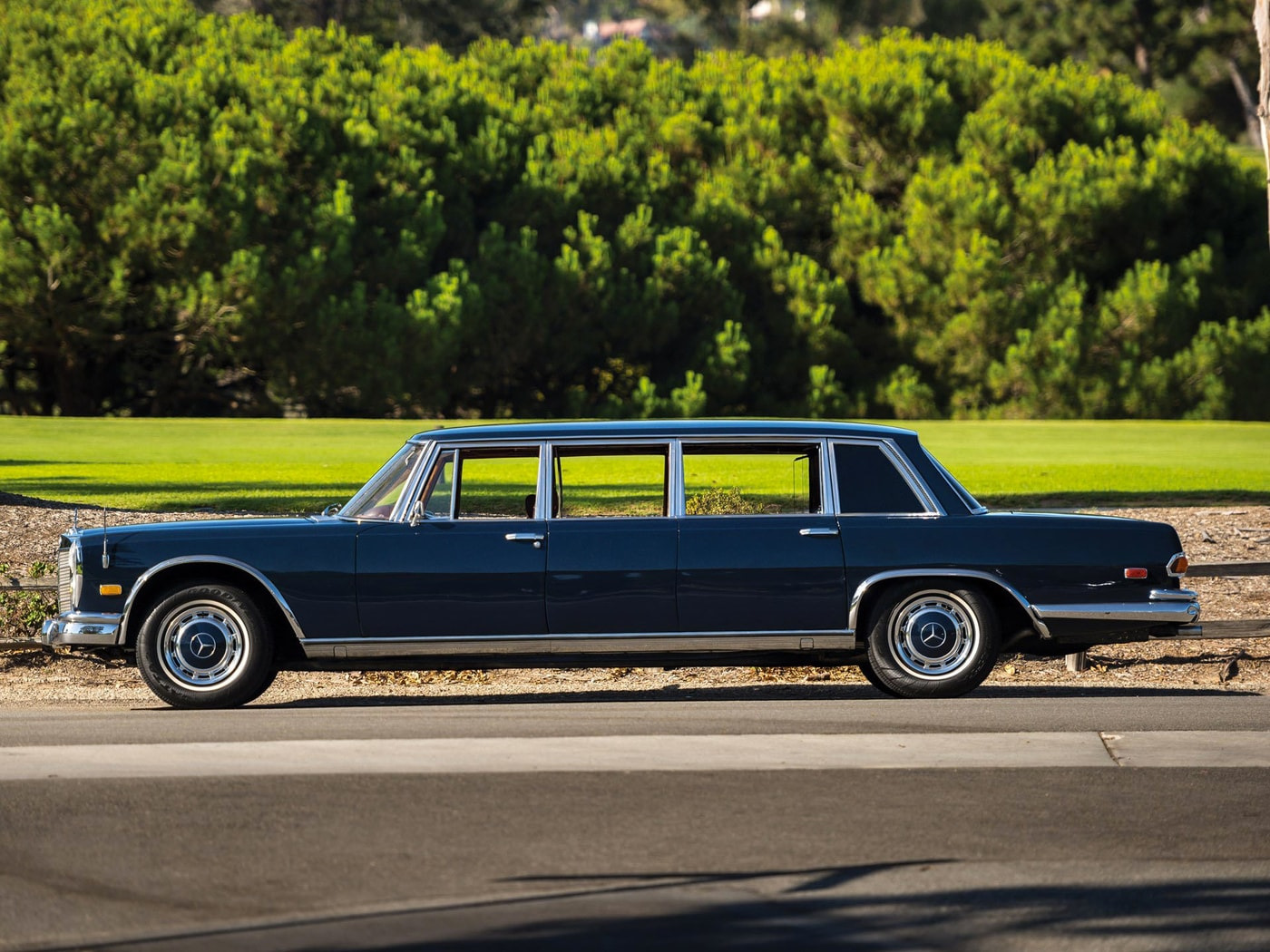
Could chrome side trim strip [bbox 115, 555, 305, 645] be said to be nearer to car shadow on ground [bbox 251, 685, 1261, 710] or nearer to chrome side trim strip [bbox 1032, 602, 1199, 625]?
car shadow on ground [bbox 251, 685, 1261, 710]

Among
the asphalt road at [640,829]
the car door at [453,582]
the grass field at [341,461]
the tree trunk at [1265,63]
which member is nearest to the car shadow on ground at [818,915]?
the asphalt road at [640,829]

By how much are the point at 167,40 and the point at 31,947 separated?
4674 centimetres

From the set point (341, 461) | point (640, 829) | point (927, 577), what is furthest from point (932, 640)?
point (341, 461)

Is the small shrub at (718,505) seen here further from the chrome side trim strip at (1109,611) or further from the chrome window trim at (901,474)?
the chrome side trim strip at (1109,611)

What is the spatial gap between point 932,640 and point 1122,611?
3.32ft

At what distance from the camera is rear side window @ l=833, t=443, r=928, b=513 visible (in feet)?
32.1

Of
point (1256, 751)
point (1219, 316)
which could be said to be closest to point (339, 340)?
point (1219, 316)

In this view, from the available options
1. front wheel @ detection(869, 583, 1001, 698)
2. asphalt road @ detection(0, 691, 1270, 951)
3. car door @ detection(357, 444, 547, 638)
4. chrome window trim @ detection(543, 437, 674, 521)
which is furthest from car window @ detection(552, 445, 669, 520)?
front wheel @ detection(869, 583, 1001, 698)

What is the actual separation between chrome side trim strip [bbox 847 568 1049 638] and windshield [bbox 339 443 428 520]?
2438 mm

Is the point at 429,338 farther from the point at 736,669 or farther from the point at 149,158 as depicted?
the point at 736,669

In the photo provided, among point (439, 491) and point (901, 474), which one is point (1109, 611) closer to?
point (901, 474)

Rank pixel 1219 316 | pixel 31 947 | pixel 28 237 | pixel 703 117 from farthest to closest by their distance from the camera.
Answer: pixel 703 117
pixel 1219 316
pixel 28 237
pixel 31 947

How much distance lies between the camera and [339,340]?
1720 inches

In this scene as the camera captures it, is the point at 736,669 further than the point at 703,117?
No
